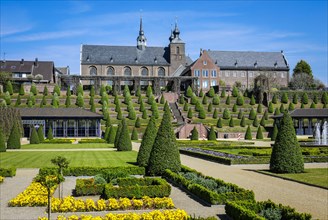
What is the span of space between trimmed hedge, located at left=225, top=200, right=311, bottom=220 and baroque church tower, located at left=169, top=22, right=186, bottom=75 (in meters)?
88.7

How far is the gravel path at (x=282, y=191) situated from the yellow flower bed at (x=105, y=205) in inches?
138

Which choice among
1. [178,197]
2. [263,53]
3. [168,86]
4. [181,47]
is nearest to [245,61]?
[263,53]

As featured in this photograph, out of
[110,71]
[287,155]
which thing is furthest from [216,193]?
[110,71]

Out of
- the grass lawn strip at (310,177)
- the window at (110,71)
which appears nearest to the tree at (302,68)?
the window at (110,71)

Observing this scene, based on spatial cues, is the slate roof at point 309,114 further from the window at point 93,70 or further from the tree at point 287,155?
the window at point 93,70

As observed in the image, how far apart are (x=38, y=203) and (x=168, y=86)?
257 feet

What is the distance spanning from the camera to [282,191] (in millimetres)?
15969

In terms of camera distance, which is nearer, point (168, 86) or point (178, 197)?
point (178, 197)

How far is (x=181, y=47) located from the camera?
9938 cm

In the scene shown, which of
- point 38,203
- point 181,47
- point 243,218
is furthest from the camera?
point 181,47

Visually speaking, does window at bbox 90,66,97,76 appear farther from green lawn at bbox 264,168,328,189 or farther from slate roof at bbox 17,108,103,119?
green lawn at bbox 264,168,328,189

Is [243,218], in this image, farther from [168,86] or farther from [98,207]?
[168,86]

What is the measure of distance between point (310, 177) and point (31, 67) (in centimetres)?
8631

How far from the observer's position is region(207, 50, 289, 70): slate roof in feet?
332
